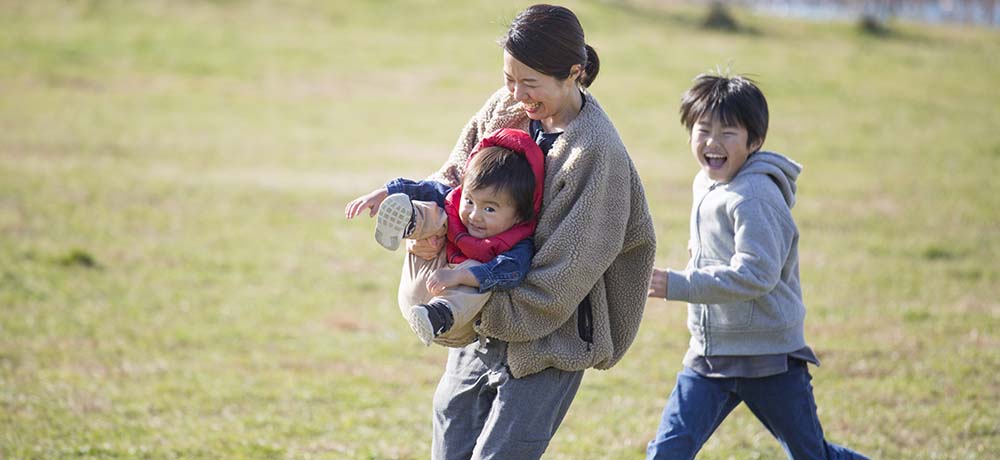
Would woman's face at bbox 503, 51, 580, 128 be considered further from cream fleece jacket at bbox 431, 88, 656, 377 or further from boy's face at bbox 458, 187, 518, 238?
boy's face at bbox 458, 187, 518, 238

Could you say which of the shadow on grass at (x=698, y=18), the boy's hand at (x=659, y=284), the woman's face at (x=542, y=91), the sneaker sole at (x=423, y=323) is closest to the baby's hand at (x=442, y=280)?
the sneaker sole at (x=423, y=323)

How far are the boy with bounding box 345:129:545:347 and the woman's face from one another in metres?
0.11

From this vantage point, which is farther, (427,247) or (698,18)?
(698,18)

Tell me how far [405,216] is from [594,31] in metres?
25.8

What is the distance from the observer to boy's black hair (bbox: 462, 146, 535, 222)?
122 inches

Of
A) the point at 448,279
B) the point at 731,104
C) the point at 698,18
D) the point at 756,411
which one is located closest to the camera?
the point at 448,279

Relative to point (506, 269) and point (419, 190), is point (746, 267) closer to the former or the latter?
point (506, 269)

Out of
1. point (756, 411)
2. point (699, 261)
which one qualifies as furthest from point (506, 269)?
point (756, 411)

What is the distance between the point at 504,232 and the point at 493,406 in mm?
545

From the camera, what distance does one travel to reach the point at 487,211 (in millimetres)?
3158

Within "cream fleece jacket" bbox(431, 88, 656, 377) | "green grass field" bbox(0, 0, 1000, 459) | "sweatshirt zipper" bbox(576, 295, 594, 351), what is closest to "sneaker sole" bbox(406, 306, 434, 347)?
"cream fleece jacket" bbox(431, 88, 656, 377)

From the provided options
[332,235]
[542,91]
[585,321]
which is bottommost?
[332,235]

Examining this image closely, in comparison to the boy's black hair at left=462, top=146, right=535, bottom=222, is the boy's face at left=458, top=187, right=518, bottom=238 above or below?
below

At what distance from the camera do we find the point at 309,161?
1513 cm
